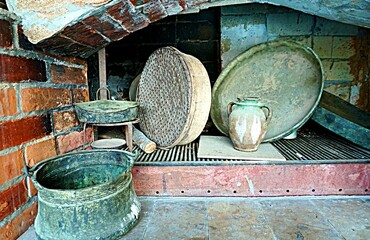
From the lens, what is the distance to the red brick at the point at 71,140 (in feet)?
3.87

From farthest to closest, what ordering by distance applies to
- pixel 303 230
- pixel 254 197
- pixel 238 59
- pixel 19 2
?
pixel 238 59 < pixel 254 197 < pixel 303 230 < pixel 19 2

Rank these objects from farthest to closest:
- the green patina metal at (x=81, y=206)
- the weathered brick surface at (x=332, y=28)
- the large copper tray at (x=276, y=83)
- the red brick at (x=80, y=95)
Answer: the weathered brick surface at (x=332, y=28) < the large copper tray at (x=276, y=83) < the red brick at (x=80, y=95) < the green patina metal at (x=81, y=206)

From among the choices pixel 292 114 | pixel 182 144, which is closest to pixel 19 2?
pixel 182 144

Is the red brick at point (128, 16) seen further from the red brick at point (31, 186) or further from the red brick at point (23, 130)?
the red brick at point (31, 186)

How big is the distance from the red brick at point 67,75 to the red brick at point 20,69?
76 millimetres

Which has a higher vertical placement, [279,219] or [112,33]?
[112,33]

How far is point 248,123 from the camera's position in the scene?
1322mm

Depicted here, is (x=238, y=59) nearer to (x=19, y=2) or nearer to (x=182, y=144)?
(x=182, y=144)

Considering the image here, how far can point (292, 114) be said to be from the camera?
A: 1628mm

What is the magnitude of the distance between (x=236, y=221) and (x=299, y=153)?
1.80ft

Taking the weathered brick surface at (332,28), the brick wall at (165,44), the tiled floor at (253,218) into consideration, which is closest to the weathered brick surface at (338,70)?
the weathered brick surface at (332,28)

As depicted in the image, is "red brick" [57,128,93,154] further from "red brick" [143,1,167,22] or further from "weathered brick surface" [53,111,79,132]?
"red brick" [143,1,167,22]

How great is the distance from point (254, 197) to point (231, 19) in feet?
4.49

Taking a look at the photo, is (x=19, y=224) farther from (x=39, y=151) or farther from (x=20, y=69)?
(x=20, y=69)
